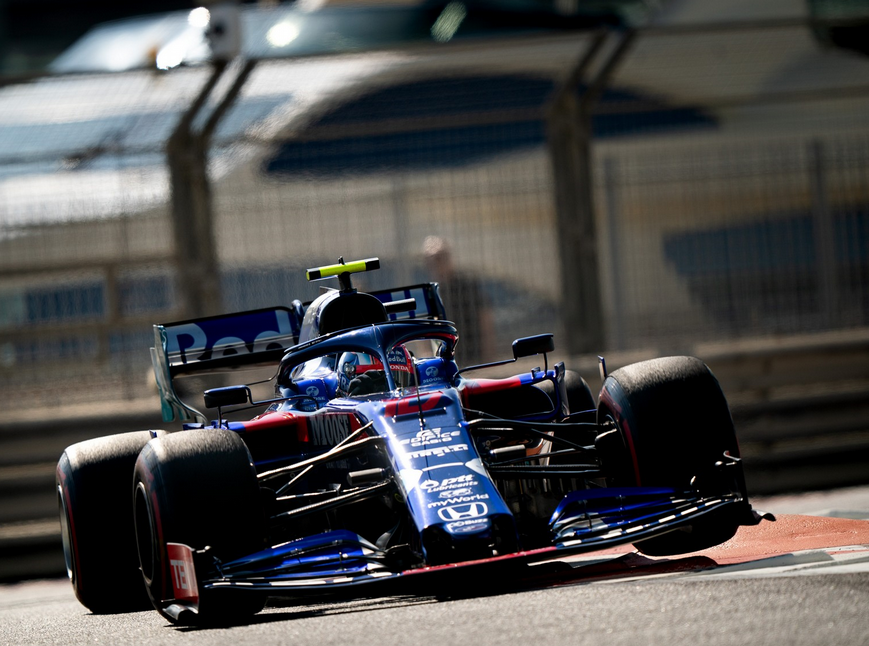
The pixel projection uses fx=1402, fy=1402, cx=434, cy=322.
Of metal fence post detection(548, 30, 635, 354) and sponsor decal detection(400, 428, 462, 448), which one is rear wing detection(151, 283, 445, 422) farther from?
metal fence post detection(548, 30, 635, 354)

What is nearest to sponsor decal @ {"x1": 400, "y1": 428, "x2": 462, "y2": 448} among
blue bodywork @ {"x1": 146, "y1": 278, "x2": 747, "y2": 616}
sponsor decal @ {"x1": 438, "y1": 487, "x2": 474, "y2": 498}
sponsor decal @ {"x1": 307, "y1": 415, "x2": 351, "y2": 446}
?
blue bodywork @ {"x1": 146, "y1": 278, "x2": 747, "y2": 616}

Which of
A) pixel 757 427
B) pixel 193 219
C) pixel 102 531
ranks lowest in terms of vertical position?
pixel 757 427

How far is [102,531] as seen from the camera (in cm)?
580

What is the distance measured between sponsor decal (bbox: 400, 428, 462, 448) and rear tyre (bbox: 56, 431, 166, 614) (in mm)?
1252

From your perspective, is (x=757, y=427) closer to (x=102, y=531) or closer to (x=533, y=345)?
(x=533, y=345)

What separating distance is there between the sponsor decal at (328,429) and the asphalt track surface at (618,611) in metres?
0.69

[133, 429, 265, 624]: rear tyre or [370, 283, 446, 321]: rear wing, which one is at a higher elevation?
[370, 283, 446, 321]: rear wing

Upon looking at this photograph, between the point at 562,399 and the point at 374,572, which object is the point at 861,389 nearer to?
the point at 562,399

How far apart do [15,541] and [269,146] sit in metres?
2.95

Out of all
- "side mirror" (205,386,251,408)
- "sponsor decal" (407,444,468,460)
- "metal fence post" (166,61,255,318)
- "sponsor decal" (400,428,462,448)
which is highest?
"metal fence post" (166,61,255,318)

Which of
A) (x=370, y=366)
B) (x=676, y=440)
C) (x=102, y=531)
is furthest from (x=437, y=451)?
(x=102, y=531)

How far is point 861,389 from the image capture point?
9.43m

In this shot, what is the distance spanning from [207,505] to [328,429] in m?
1.07

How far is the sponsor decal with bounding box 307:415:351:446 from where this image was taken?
5.72 m
